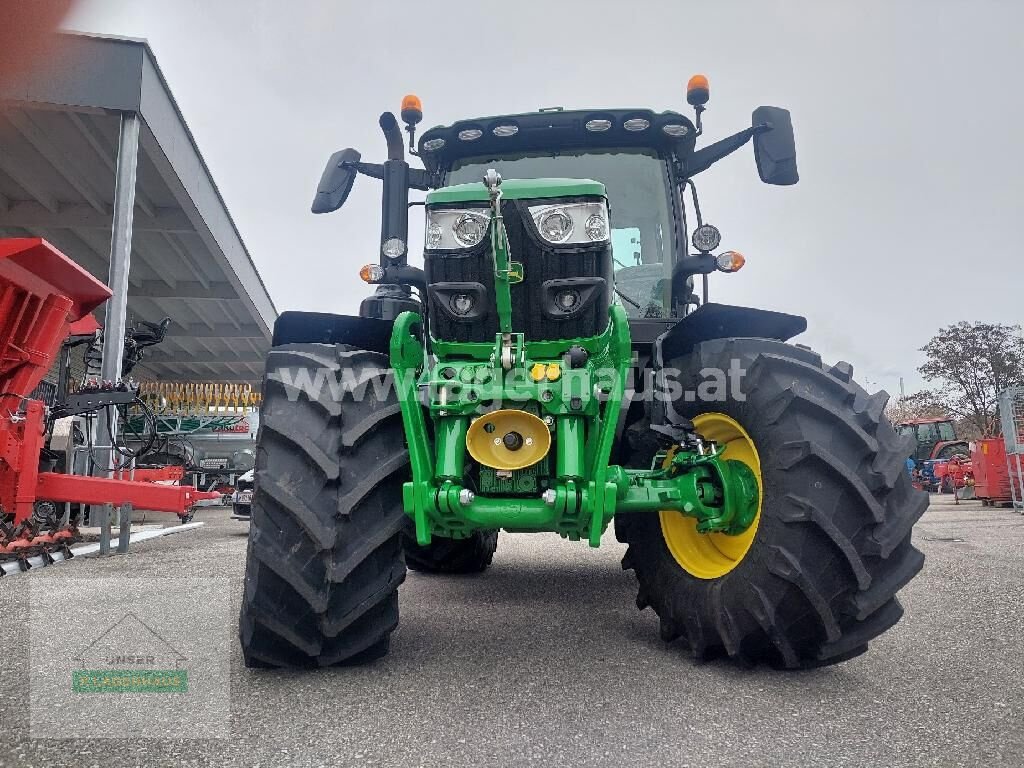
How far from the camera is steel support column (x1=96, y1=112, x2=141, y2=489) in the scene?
8055mm

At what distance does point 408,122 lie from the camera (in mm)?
3971

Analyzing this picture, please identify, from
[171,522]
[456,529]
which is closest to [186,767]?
[456,529]

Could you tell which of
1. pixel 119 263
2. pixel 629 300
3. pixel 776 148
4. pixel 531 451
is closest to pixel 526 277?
pixel 531 451

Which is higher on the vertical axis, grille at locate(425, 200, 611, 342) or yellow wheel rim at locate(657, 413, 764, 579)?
grille at locate(425, 200, 611, 342)

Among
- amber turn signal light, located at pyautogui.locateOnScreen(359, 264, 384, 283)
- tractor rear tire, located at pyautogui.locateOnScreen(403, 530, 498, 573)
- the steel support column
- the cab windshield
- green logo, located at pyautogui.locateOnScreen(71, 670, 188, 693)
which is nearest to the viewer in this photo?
green logo, located at pyautogui.locateOnScreen(71, 670, 188, 693)

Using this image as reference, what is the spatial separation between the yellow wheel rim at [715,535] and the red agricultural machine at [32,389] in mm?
4526

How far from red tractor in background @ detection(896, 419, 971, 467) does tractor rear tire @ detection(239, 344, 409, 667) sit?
69.4 feet

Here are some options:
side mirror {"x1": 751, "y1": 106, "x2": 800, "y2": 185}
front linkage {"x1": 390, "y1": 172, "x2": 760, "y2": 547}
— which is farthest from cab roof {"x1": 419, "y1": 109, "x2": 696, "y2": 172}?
front linkage {"x1": 390, "y1": 172, "x2": 760, "y2": 547}

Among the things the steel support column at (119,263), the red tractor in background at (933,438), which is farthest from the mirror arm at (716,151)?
the red tractor in background at (933,438)

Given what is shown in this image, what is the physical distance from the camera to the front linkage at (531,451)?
2475mm

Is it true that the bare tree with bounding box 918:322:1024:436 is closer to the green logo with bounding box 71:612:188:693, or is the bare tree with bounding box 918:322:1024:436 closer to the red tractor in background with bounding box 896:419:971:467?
the red tractor in background with bounding box 896:419:971:467

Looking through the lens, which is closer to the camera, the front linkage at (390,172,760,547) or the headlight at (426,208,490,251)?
the front linkage at (390,172,760,547)

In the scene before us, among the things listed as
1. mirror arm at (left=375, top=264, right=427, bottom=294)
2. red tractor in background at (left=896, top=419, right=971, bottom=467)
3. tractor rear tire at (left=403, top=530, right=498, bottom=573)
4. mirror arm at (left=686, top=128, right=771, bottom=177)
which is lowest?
tractor rear tire at (left=403, top=530, right=498, bottom=573)

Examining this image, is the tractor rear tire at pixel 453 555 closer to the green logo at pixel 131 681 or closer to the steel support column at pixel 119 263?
the green logo at pixel 131 681
